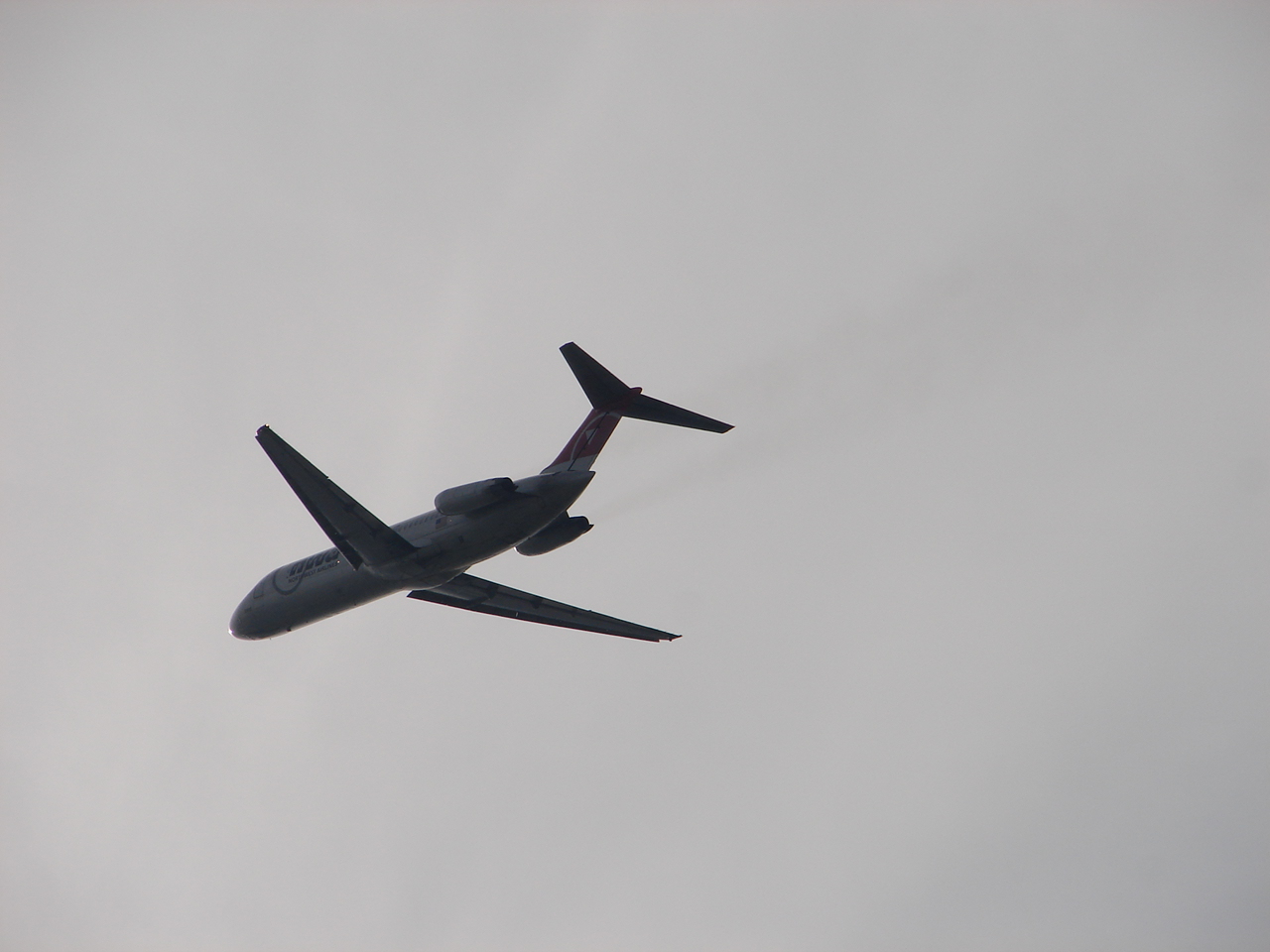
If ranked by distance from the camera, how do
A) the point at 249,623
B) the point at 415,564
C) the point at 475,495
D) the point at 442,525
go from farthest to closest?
the point at 249,623, the point at 415,564, the point at 442,525, the point at 475,495

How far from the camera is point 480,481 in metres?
28.7

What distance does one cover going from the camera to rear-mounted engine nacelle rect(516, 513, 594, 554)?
3061 cm

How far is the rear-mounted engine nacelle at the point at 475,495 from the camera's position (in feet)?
92.9

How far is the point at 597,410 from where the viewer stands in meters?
30.6

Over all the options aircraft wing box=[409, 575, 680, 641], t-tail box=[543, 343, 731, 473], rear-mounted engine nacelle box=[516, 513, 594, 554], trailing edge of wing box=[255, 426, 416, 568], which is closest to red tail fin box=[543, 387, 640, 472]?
t-tail box=[543, 343, 731, 473]

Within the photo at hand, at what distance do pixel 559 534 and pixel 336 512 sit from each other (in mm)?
6131

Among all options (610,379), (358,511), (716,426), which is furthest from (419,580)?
(716,426)

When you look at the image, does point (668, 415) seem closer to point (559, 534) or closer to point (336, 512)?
point (559, 534)

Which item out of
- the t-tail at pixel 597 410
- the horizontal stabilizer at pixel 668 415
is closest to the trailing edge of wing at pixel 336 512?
the t-tail at pixel 597 410

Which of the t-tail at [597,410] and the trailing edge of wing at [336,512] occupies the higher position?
the t-tail at [597,410]

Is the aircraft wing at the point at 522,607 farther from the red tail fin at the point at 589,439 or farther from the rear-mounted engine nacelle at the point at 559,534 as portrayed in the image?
the red tail fin at the point at 589,439

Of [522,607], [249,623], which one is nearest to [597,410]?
[522,607]

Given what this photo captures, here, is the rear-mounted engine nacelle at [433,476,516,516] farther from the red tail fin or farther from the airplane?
the red tail fin

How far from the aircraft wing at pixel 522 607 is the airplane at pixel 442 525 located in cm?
219
